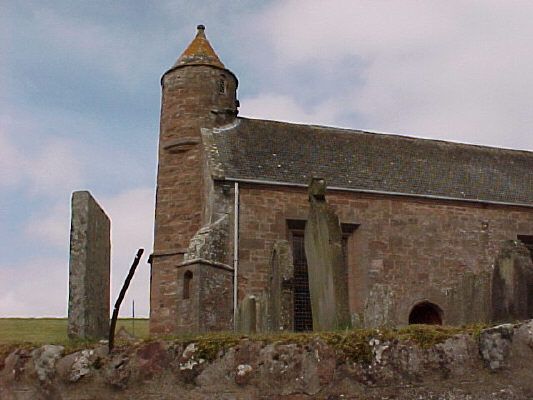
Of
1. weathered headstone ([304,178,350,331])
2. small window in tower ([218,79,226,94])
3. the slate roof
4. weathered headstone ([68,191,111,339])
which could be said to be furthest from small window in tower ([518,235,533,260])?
weathered headstone ([68,191,111,339])

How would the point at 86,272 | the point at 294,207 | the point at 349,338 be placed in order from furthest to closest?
1. the point at 294,207
2. the point at 86,272
3. the point at 349,338

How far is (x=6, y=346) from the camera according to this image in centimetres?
657

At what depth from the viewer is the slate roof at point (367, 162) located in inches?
891

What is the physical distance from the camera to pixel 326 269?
8273mm

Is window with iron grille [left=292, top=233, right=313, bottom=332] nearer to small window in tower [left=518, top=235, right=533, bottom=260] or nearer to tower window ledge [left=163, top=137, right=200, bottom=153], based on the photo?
tower window ledge [left=163, top=137, right=200, bottom=153]

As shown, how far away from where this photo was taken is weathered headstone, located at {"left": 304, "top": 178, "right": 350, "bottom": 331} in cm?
810

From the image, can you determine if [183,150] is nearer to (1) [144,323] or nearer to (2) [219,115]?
(2) [219,115]

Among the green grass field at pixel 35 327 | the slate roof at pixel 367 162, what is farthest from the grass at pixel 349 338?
the green grass field at pixel 35 327

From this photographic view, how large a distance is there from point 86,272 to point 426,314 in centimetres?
1666

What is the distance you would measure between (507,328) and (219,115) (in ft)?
62.0

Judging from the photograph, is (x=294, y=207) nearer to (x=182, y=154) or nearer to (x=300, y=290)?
(x=300, y=290)

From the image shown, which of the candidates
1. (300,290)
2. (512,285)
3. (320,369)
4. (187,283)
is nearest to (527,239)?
(300,290)

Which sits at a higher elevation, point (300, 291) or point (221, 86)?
point (221, 86)

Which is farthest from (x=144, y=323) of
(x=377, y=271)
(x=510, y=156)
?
(x=510, y=156)
